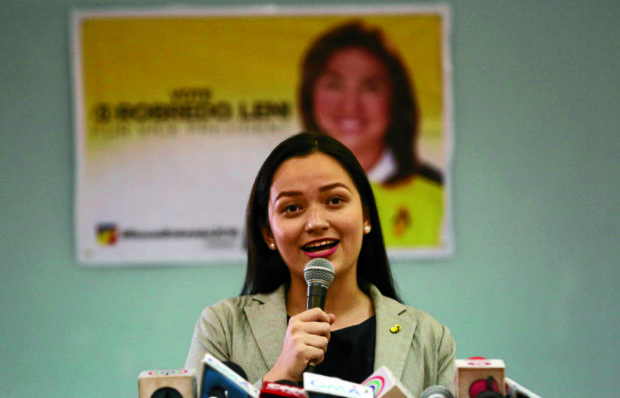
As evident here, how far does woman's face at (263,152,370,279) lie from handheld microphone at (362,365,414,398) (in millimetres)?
500

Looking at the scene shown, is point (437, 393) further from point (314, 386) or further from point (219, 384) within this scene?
point (219, 384)

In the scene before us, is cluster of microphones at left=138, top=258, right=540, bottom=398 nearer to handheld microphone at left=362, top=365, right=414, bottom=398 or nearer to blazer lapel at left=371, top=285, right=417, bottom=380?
handheld microphone at left=362, top=365, right=414, bottom=398

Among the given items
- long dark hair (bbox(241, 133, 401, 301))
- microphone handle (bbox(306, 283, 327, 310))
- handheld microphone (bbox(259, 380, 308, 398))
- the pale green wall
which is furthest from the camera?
the pale green wall

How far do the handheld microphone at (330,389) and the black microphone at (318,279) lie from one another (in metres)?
0.40

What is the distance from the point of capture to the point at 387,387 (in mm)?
1206

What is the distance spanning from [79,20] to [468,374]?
9.50ft

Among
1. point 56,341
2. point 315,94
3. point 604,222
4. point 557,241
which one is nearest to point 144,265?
point 56,341

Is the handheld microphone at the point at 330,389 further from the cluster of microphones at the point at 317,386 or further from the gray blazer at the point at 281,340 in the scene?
the gray blazer at the point at 281,340

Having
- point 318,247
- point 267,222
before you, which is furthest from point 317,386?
point 267,222

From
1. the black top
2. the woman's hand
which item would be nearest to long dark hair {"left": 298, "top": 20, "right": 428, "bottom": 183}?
the black top

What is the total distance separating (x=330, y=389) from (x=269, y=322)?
0.67 metres

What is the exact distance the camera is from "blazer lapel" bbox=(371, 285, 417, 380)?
1739 millimetres

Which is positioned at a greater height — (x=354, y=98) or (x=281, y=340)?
(x=354, y=98)

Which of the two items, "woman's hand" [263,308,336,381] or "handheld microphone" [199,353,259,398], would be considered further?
"woman's hand" [263,308,336,381]
